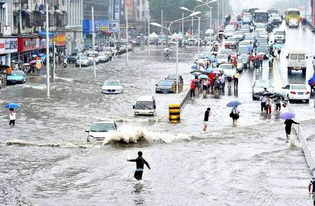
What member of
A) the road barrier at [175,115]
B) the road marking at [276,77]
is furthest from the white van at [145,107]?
the road marking at [276,77]

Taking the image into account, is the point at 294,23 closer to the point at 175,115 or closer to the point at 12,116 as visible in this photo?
the point at 175,115

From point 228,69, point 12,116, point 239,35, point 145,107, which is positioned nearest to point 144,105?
point 145,107

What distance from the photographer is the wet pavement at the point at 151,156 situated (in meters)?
28.3

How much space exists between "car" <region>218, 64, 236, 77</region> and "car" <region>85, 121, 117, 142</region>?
2914 centimetres

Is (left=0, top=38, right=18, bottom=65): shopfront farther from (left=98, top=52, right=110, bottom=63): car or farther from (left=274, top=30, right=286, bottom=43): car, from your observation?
(left=274, top=30, right=286, bottom=43): car

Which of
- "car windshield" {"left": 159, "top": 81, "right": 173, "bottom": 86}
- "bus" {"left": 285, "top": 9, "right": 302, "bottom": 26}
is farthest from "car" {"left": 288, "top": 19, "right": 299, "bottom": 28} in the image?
"car windshield" {"left": 159, "top": 81, "right": 173, "bottom": 86}

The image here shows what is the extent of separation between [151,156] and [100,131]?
13.2 ft

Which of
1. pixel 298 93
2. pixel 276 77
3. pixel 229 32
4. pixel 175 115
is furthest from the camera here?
pixel 229 32

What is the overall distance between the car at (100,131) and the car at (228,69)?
29.1 metres

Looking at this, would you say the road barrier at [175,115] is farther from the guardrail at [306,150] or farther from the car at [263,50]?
the car at [263,50]

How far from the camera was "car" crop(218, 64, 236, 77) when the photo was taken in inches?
2680

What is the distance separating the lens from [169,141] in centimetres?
3953

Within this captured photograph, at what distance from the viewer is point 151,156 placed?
117ft

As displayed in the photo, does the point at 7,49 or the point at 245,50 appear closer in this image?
the point at 7,49
